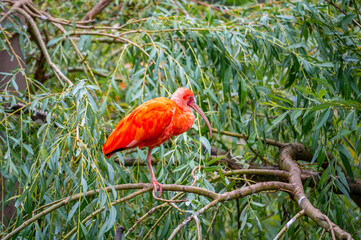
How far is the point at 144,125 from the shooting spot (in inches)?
92.6

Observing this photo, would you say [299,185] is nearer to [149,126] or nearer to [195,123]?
[195,123]

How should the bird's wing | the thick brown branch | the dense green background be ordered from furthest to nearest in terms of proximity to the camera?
the bird's wing < the dense green background < the thick brown branch

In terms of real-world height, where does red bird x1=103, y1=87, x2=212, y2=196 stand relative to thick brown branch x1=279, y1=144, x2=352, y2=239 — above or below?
above

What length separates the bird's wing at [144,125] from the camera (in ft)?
7.66

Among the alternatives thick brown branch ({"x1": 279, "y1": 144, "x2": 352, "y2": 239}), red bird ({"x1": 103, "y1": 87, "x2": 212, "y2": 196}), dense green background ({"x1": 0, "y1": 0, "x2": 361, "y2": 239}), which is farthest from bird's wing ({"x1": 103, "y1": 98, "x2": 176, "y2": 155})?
thick brown branch ({"x1": 279, "y1": 144, "x2": 352, "y2": 239})

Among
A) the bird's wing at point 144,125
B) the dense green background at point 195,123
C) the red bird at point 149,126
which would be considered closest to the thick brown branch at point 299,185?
the dense green background at point 195,123

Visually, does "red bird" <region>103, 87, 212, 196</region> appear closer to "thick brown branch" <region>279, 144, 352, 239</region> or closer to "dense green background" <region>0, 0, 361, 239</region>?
"dense green background" <region>0, 0, 361, 239</region>

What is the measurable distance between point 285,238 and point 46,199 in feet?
4.99

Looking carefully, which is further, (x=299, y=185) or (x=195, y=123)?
(x=195, y=123)

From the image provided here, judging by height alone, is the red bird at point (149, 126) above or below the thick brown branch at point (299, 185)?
above

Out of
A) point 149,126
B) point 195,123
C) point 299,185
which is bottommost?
point 299,185

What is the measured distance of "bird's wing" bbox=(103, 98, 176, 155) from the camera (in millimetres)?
2334

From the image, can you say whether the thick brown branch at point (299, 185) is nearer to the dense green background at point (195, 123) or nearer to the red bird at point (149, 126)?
the dense green background at point (195, 123)

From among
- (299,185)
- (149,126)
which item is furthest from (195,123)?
(299,185)
